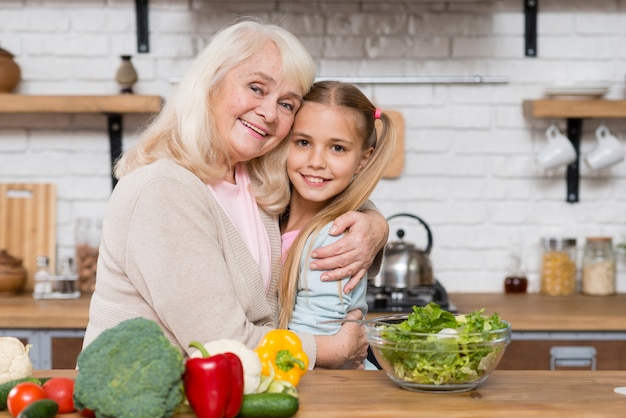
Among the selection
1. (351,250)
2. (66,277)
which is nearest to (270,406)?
(351,250)

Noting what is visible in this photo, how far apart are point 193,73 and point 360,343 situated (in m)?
0.78

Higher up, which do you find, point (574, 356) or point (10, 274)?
point (10, 274)

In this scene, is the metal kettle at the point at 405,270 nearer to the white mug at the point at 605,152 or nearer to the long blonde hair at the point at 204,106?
the white mug at the point at 605,152

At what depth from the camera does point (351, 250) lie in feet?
7.41

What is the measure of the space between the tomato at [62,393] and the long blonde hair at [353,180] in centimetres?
77

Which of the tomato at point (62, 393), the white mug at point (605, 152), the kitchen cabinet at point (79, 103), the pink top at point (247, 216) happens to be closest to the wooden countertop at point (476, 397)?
the tomato at point (62, 393)

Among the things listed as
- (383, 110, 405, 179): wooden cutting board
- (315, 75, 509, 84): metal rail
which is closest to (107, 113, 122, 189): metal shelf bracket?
(315, 75, 509, 84): metal rail

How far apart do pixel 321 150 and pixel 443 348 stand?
874 mm

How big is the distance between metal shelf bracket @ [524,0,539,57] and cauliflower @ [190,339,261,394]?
2.61 metres

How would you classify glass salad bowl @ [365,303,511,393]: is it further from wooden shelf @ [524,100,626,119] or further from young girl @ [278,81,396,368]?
wooden shelf @ [524,100,626,119]

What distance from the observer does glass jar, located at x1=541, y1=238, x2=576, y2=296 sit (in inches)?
145

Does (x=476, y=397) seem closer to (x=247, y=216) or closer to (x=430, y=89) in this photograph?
(x=247, y=216)

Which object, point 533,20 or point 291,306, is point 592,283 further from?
point 291,306

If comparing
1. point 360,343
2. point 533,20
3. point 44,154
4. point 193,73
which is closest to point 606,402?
point 360,343
